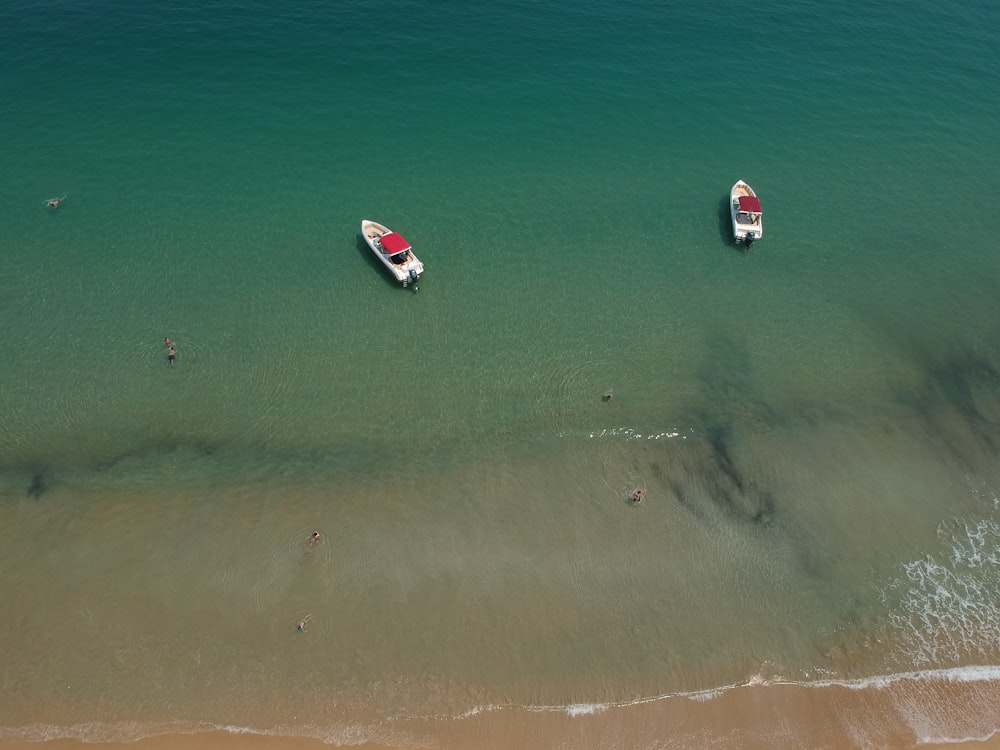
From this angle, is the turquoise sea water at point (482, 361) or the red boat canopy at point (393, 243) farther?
the red boat canopy at point (393, 243)

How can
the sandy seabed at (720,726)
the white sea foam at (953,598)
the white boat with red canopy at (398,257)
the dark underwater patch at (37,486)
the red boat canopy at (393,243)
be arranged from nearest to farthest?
the sandy seabed at (720,726) < the white sea foam at (953,598) < the dark underwater patch at (37,486) < the white boat with red canopy at (398,257) < the red boat canopy at (393,243)

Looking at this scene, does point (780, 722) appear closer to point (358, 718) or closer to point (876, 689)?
point (876, 689)

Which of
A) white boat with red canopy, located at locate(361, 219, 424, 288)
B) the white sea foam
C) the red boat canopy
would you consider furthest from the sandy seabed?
the red boat canopy

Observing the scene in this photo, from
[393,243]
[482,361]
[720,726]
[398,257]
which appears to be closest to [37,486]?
[398,257]

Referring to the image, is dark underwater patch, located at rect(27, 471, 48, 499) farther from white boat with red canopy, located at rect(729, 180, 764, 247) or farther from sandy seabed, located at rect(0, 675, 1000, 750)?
white boat with red canopy, located at rect(729, 180, 764, 247)

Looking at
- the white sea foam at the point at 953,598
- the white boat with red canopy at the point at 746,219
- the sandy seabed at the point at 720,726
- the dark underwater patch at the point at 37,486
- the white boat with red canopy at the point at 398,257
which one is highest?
the white boat with red canopy at the point at 746,219

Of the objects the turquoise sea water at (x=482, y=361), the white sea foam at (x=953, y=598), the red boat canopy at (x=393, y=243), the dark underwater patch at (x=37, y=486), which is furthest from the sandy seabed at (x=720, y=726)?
the red boat canopy at (x=393, y=243)

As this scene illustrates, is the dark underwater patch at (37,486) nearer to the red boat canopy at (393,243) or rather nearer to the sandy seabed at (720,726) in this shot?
the sandy seabed at (720,726)
